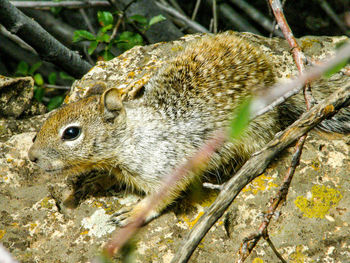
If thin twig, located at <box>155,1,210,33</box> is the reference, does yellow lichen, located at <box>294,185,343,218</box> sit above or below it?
below

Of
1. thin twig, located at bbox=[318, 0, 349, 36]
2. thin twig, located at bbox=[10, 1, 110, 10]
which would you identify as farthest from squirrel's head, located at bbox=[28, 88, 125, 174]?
thin twig, located at bbox=[318, 0, 349, 36]

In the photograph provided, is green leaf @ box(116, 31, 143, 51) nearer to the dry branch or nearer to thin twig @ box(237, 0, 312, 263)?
the dry branch

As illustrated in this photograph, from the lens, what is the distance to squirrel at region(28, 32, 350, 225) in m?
2.32

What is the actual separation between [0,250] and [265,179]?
1.66 metres

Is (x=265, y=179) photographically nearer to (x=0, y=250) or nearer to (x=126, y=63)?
(x=126, y=63)

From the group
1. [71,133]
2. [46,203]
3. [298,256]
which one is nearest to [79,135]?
[71,133]

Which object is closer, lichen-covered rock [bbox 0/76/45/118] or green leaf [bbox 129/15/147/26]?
lichen-covered rock [bbox 0/76/45/118]

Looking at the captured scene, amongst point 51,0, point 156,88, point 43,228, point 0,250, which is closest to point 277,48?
point 156,88

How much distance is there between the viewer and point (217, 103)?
2.37 metres

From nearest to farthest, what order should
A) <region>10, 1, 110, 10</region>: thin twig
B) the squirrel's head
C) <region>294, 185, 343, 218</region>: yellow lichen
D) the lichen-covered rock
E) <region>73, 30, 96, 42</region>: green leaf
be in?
1. <region>294, 185, 343, 218</region>: yellow lichen
2. the squirrel's head
3. the lichen-covered rock
4. <region>73, 30, 96, 42</region>: green leaf
5. <region>10, 1, 110, 10</region>: thin twig

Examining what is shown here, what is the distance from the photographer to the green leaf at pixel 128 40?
3484 millimetres

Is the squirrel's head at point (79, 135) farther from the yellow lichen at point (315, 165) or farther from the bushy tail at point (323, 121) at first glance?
the yellow lichen at point (315, 165)

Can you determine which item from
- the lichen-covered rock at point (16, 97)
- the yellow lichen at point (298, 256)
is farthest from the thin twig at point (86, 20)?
the yellow lichen at point (298, 256)

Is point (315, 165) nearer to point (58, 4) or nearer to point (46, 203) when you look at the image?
point (46, 203)
